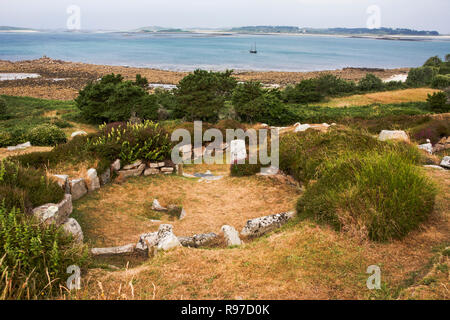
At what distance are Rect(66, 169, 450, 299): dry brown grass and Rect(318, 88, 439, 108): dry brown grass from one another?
130ft

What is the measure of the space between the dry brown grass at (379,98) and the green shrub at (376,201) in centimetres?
3807

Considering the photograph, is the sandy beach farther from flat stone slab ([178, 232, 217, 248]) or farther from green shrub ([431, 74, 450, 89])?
flat stone slab ([178, 232, 217, 248])

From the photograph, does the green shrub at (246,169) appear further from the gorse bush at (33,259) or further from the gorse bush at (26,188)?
the gorse bush at (33,259)

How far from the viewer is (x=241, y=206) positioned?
10.5 m

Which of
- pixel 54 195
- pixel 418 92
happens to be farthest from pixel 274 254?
pixel 418 92

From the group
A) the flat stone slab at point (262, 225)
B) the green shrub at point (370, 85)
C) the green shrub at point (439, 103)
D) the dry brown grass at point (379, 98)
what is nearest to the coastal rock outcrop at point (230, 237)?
the flat stone slab at point (262, 225)

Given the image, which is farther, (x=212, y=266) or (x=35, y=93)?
(x=35, y=93)

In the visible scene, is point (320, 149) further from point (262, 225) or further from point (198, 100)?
point (198, 100)

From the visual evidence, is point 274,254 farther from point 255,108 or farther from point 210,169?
point 255,108

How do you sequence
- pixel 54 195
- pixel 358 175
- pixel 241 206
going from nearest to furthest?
pixel 358 175, pixel 54 195, pixel 241 206

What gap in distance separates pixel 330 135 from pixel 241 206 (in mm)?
4144

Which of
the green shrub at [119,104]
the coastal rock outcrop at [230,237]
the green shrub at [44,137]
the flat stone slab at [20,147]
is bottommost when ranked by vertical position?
the coastal rock outcrop at [230,237]

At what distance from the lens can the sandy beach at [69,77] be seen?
53.3 metres

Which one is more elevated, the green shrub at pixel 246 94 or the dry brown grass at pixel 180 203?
the green shrub at pixel 246 94
